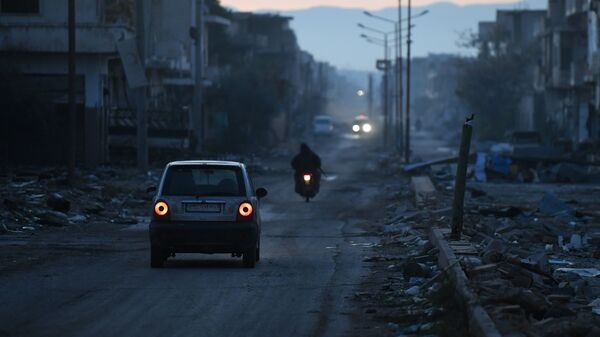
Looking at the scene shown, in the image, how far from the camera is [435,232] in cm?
2045

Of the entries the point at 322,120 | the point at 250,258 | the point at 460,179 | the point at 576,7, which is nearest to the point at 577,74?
the point at 576,7

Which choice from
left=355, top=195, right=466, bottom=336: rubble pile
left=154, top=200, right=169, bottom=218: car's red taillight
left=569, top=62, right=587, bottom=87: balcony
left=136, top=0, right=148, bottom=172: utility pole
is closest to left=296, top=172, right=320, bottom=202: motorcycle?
left=136, top=0, right=148, bottom=172: utility pole

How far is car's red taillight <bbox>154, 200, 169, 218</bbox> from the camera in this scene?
1675 centimetres

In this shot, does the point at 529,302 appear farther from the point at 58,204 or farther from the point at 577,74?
the point at 577,74

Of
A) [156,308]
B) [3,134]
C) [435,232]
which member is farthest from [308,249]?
[3,134]

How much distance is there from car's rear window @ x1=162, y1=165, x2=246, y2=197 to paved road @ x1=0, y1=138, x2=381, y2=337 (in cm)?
103

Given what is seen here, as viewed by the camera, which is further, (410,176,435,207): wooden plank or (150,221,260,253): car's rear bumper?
(410,176,435,207): wooden plank

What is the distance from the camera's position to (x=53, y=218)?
2602 centimetres

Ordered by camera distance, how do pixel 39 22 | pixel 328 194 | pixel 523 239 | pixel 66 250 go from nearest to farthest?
pixel 66 250 < pixel 523 239 < pixel 328 194 < pixel 39 22

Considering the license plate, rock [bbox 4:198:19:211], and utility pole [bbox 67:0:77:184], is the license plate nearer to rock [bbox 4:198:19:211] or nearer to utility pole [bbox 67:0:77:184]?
rock [bbox 4:198:19:211]

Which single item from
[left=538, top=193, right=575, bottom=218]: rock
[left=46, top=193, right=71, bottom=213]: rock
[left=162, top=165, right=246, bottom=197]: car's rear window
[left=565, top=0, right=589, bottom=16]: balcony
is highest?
[left=565, top=0, right=589, bottom=16]: balcony

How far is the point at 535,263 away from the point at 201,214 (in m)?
4.32

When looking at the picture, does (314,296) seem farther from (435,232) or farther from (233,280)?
(435,232)

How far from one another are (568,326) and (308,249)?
11209 millimetres
